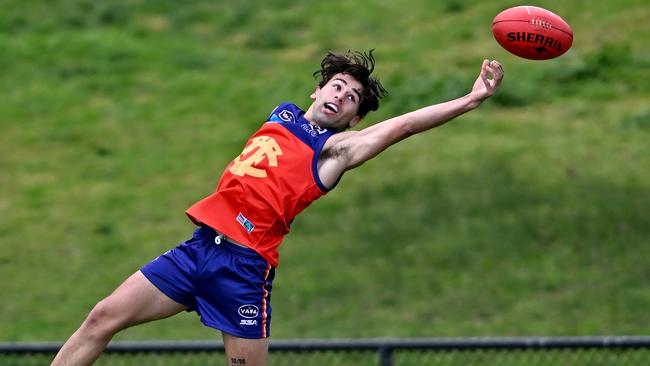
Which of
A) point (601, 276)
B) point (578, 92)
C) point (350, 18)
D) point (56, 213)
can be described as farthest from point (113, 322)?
point (350, 18)

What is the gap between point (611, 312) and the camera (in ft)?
38.1

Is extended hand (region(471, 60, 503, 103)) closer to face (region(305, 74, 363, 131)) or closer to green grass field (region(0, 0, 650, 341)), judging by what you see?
face (region(305, 74, 363, 131))

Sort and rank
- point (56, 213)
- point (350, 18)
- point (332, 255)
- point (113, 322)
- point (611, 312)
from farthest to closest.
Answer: point (350, 18)
point (56, 213)
point (332, 255)
point (611, 312)
point (113, 322)

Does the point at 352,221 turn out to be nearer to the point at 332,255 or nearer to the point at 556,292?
the point at 332,255

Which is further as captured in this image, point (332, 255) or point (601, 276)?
point (332, 255)

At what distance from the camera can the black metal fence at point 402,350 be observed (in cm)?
896

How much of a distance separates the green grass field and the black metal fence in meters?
0.85

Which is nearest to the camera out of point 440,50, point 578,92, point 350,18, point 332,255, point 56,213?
point 332,255

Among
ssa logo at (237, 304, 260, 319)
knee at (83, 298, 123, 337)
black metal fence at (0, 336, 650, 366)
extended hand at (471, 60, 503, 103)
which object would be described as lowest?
black metal fence at (0, 336, 650, 366)

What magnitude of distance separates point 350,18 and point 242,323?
11.6 meters

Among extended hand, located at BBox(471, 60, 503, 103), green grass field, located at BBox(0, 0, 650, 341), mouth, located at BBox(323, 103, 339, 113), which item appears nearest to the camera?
extended hand, located at BBox(471, 60, 503, 103)

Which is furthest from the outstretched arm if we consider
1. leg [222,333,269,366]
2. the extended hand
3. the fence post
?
the fence post

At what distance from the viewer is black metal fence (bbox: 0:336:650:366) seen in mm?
8961

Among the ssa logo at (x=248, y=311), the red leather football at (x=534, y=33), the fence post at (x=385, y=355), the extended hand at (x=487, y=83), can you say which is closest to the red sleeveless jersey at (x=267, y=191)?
the ssa logo at (x=248, y=311)
